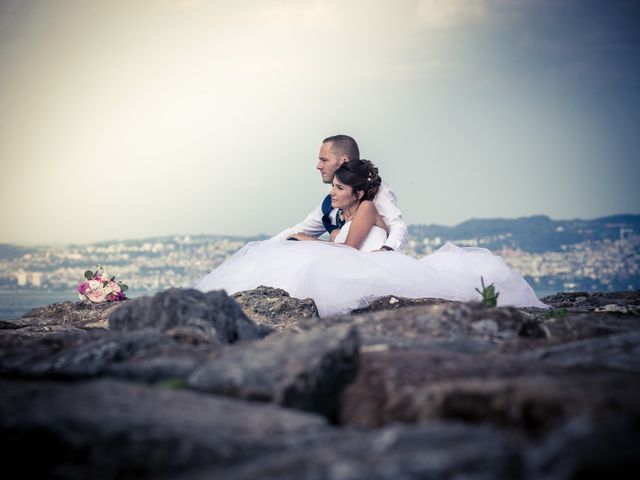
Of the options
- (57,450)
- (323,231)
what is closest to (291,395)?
(57,450)

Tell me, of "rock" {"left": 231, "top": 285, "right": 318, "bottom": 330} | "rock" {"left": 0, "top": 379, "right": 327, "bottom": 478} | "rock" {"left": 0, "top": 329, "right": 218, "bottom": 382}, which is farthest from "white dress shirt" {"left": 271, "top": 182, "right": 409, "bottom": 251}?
"rock" {"left": 0, "top": 379, "right": 327, "bottom": 478}

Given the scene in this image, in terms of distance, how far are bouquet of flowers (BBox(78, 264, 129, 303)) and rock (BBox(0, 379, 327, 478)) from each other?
999 centimetres

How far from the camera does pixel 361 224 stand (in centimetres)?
1280

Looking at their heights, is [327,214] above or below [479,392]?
above

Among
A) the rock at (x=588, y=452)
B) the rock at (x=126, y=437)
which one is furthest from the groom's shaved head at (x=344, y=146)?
the rock at (x=588, y=452)

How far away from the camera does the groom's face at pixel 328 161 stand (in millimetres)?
13641

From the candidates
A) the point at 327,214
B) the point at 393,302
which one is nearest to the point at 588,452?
the point at 393,302

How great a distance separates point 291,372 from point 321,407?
32 centimetres

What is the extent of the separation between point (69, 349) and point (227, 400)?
5.75 ft

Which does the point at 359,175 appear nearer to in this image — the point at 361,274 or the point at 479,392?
the point at 361,274

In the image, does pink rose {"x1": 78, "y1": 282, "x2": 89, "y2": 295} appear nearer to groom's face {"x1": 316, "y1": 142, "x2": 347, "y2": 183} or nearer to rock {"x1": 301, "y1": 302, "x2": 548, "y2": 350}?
groom's face {"x1": 316, "y1": 142, "x2": 347, "y2": 183}

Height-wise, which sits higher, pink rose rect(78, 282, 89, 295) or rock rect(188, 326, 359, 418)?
pink rose rect(78, 282, 89, 295)

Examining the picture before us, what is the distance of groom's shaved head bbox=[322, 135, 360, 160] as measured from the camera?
44.7ft

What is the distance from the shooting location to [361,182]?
12.8 meters
